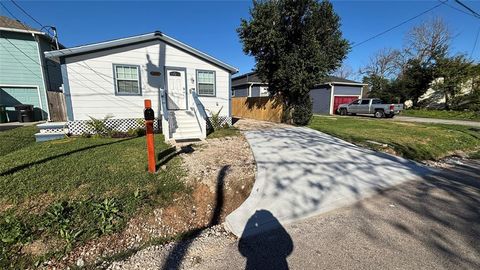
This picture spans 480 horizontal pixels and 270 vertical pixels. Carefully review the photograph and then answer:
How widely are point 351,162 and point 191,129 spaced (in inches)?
Answer: 218

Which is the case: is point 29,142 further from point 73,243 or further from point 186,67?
point 73,243

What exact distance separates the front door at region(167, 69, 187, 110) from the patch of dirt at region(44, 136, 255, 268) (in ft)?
15.9

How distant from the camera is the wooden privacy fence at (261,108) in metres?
13.5

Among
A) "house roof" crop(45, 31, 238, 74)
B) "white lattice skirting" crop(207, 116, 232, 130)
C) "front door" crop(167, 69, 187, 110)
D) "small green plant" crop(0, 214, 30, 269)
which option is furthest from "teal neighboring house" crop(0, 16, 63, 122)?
"small green plant" crop(0, 214, 30, 269)

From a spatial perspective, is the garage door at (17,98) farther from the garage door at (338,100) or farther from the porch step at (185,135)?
the garage door at (338,100)

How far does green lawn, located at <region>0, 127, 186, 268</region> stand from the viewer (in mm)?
2738

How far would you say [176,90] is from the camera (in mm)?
9820

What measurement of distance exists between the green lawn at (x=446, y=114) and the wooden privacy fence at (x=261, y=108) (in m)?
16.2

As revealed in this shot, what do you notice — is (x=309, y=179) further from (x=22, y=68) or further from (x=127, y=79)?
(x=22, y=68)

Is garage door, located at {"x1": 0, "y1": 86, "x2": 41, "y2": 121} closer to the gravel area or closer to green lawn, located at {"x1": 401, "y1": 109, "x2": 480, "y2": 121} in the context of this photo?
the gravel area

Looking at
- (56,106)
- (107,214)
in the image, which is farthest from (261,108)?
(107,214)

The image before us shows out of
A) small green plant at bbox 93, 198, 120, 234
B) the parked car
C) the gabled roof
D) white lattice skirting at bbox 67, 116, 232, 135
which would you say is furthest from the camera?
the gabled roof

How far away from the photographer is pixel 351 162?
18.3 ft

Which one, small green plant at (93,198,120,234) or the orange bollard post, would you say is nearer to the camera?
small green plant at (93,198,120,234)
